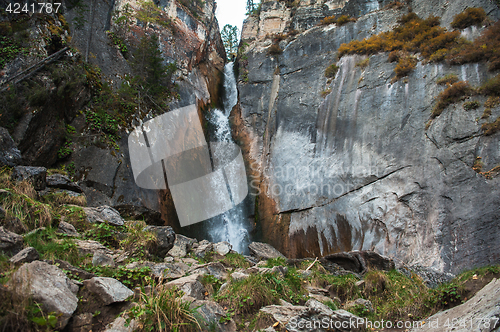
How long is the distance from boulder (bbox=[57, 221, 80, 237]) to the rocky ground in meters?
0.02

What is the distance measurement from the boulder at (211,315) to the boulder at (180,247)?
152 inches

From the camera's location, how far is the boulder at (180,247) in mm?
7443

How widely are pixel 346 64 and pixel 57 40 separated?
45.8 feet

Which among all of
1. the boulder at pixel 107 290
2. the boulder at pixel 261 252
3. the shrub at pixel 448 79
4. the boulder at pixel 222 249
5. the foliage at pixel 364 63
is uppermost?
the foliage at pixel 364 63

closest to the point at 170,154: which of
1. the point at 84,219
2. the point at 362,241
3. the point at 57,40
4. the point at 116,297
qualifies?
the point at 57,40

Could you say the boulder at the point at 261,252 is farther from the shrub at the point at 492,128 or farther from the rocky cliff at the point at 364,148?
the shrub at the point at 492,128

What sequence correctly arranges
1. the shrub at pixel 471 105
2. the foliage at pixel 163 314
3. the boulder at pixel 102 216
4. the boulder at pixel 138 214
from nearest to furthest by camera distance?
the foliage at pixel 163 314 → the boulder at pixel 102 216 → the boulder at pixel 138 214 → the shrub at pixel 471 105

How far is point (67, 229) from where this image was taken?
543cm

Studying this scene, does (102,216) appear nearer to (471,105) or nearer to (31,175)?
(31,175)

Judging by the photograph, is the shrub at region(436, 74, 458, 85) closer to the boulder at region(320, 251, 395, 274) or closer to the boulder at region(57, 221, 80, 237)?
the boulder at region(320, 251, 395, 274)

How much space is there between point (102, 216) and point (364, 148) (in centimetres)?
1076

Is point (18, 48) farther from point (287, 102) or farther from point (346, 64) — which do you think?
point (346, 64)

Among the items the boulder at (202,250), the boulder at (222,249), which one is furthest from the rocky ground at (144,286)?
the boulder at (222,249)

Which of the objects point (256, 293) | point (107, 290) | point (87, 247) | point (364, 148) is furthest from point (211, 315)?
point (364, 148)
